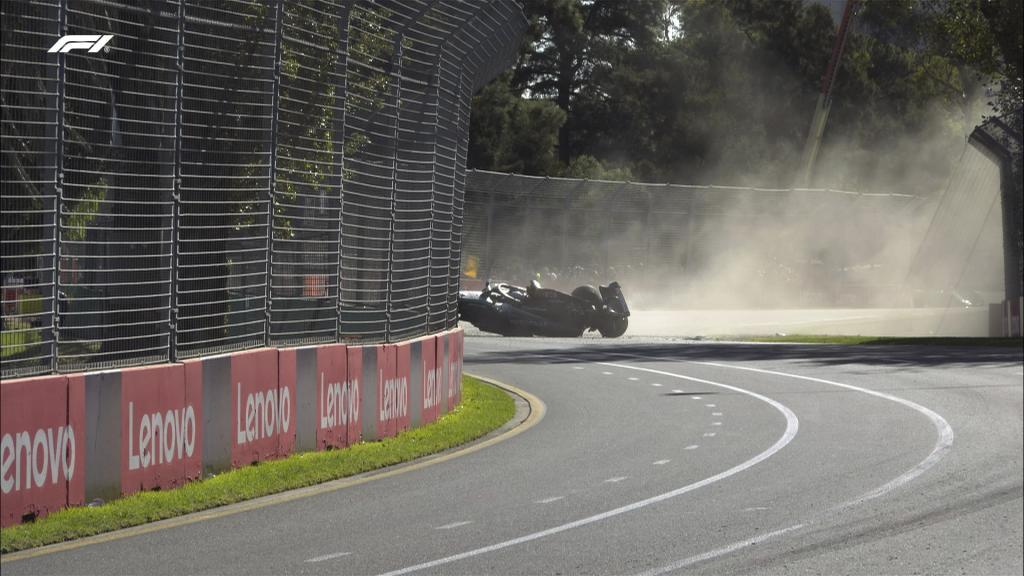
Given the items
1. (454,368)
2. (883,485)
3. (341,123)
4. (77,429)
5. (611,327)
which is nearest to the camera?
(77,429)

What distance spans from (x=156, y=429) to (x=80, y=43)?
272 centimetres

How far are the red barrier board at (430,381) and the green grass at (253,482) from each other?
130 millimetres

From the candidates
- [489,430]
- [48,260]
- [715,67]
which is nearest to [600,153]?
[715,67]

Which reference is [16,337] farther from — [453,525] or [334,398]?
[334,398]

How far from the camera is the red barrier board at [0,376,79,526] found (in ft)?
27.6

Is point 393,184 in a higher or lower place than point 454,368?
higher

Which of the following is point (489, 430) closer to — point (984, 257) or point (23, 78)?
point (23, 78)

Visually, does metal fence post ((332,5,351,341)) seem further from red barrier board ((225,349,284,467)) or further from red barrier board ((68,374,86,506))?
red barrier board ((68,374,86,506))

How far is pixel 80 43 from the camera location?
908cm

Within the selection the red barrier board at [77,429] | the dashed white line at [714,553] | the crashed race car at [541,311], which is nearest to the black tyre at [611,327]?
the crashed race car at [541,311]

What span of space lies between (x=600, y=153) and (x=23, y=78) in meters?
62.6

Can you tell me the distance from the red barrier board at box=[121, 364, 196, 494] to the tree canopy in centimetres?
5688

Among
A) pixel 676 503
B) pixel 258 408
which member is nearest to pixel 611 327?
pixel 258 408

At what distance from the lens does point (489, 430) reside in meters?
14.6
